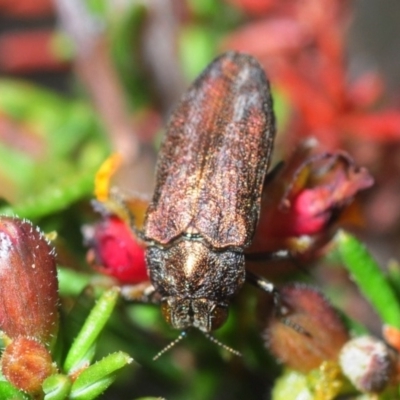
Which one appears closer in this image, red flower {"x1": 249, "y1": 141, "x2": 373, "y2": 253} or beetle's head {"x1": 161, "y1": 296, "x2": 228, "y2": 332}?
red flower {"x1": 249, "y1": 141, "x2": 373, "y2": 253}

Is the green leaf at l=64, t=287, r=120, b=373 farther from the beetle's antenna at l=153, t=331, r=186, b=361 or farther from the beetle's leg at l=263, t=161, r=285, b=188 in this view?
the beetle's leg at l=263, t=161, r=285, b=188

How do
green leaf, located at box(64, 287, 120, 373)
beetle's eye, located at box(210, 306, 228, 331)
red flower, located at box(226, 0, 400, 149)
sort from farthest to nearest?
red flower, located at box(226, 0, 400, 149) < beetle's eye, located at box(210, 306, 228, 331) < green leaf, located at box(64, 287, 120, 373)

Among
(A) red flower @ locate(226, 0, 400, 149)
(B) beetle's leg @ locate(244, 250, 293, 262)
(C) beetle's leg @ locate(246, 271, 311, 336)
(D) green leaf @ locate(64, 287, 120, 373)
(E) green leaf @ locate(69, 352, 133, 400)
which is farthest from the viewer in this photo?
(A) red flower @ locate(226, 0, 400, 149)

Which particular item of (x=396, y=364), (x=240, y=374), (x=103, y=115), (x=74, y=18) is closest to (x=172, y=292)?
(x=240, y=374)

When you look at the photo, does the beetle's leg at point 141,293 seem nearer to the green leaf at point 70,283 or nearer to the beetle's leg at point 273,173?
the green leaf at point 70,283

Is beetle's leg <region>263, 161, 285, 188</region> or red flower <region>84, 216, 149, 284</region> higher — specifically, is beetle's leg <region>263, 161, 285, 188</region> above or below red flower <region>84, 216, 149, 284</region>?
above

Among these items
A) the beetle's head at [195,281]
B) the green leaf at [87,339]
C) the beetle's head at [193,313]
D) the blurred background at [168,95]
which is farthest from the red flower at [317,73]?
the green leaf at [87,339]

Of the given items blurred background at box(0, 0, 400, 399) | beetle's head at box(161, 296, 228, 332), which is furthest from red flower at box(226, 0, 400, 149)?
beetle's head at box(161, 296, 228, 332)
